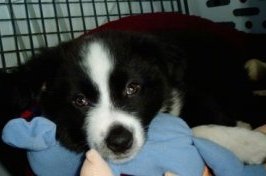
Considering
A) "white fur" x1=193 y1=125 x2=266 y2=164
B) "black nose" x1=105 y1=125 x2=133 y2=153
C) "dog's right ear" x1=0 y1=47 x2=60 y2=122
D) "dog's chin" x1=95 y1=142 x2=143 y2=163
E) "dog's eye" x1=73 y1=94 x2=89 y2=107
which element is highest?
"dog's right ear" x1=0 y1=47 x2=60 y2=122

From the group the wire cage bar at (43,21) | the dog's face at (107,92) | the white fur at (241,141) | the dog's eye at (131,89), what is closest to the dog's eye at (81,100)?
the dog's face at (107,92)

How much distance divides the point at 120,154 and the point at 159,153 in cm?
12

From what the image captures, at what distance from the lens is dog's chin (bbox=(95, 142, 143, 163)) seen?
4.17 ft

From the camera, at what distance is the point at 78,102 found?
1427 millimetres

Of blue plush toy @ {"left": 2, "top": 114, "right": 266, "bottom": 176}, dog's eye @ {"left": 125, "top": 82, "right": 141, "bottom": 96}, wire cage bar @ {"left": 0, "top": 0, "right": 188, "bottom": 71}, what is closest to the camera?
blue plush toy @ {"left": 2, "top": 114, "right": 266, "bottom": 176}

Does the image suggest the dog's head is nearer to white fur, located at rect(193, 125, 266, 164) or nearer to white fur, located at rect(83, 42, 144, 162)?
white fur, located at rect(83, 42, 144, 162)

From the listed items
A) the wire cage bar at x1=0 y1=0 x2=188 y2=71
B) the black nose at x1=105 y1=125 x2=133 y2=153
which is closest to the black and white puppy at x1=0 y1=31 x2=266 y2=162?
the black nose at x1=105 y1=125 x2=133 y2=153

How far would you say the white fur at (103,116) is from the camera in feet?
4.25

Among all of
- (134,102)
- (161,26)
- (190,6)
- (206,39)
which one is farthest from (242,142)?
(190,6)

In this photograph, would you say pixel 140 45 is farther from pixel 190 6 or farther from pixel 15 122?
pixel 190 6

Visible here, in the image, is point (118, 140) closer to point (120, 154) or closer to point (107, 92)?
point (120, 154)

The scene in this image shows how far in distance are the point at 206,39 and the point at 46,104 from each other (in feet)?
3.04

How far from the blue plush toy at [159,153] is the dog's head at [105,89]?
4cm

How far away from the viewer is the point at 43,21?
2223mm
